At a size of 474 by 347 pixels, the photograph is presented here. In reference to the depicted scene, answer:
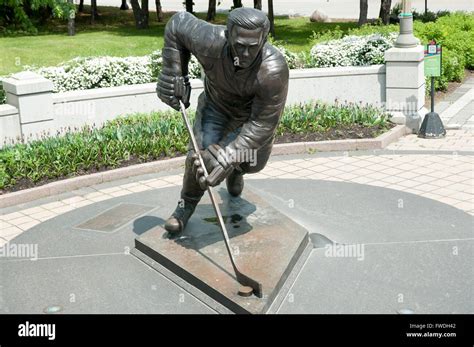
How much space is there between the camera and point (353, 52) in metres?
13.4

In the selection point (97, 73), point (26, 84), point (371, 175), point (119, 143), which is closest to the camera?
point (371, 175)

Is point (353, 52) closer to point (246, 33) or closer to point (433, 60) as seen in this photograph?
point (433, 60)

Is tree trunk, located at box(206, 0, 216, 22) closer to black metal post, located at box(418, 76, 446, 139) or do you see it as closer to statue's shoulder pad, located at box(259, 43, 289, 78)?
black metal post, located at box(418, 76, 446, 139)

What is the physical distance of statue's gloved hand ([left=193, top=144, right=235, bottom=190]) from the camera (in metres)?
5.72

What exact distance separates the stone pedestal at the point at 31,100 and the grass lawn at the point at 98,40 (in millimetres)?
7882

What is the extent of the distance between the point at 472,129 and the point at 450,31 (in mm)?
5831

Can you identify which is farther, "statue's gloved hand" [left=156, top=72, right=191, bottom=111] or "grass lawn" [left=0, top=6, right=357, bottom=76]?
"grass lawn" [left=0, top=6, right=357, bottom=76]

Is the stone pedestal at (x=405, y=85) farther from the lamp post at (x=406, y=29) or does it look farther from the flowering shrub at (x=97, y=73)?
the flowering shrub at (x=97, y=73)

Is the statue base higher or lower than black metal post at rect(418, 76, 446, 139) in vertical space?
lower

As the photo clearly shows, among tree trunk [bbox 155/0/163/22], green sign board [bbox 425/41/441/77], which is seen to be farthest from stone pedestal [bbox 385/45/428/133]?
tree trunk [bbox 155/0/163/22]

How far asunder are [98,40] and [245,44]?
20963 millimetres

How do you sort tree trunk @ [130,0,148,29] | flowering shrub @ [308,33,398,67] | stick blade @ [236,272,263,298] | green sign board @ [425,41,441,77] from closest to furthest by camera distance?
stick blade @ [236,272,263,298], green sign board @ [425,41,441,77], flowering shrub @ [308,33,398,67], tree trunk @ [130,0,148,29]

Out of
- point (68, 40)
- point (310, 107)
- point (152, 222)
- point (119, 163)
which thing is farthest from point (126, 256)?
point (68, 40)

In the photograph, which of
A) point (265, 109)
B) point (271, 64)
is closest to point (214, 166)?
point (265, 109)
